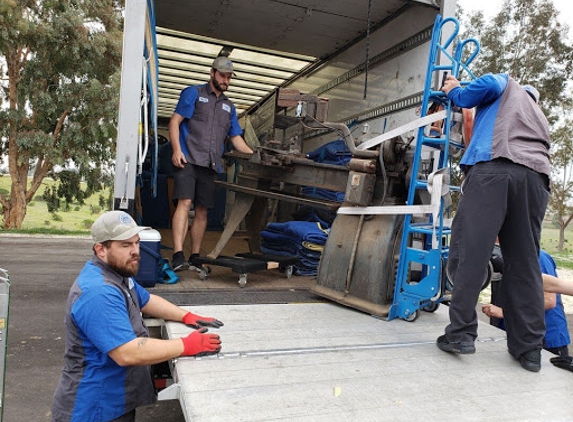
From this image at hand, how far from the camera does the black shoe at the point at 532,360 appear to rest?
266cm

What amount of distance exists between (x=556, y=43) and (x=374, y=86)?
19349 millimetres

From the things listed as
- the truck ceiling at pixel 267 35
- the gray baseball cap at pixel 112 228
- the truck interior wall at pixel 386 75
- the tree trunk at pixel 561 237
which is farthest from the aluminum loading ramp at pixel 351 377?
the tree trunk at pixel 561 237

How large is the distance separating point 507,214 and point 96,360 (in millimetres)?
2269

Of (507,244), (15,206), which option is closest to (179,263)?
(507,244)

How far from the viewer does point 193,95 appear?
15.6 feet

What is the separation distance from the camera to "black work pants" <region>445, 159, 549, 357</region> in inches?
107

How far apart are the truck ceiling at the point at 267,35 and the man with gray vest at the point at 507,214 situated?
2048mm

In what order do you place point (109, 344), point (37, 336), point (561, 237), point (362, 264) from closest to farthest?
point (109, 344), point (362, 264), point (37, 336), point (561, 237)

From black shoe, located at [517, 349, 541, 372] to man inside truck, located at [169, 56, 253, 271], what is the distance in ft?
9.07

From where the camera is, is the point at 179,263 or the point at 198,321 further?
the point at 179,263

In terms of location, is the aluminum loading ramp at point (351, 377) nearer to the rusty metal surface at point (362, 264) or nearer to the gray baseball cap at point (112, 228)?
the rusty metal surface at point (362, 264)

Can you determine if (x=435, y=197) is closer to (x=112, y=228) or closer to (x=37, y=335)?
(x=112, y=228)

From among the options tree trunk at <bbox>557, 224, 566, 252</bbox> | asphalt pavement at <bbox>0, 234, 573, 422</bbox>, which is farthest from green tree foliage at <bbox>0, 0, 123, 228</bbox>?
tree trunk at <bbox>557, 224, 566, 252</bbox>

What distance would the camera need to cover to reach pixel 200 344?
8.20ft
